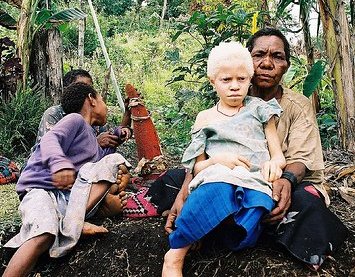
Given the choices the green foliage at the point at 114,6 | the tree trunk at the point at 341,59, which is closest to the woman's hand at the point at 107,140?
the tree trunk at the point at 341,59

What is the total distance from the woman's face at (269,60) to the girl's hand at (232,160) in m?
0.51

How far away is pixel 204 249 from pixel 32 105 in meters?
3.69

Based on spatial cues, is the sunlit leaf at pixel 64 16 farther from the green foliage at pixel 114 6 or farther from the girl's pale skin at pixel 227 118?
the green foliage at pixel 114 6

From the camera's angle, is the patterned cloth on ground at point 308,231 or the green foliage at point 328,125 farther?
the green foliage at point 328,125

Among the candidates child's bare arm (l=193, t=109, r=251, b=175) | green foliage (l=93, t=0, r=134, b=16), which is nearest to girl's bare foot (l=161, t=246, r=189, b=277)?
child's bare arm (l=193, t=109, r=251, b=175)

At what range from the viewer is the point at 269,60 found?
2.48 meters

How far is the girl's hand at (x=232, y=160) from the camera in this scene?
2221mm

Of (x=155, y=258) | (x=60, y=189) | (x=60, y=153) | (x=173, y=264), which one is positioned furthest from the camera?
(x=60, y=189)

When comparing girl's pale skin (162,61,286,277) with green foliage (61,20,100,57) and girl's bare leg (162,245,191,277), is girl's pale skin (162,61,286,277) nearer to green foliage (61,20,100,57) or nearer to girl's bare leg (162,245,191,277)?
girl's bare leg (162,245,191,277)

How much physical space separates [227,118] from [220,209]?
1.67 feet

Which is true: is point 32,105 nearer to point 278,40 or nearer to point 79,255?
point 79,255

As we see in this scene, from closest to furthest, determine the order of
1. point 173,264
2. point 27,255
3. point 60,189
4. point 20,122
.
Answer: point 173,264 → point 27,255 → point 60,189 → point 20,122

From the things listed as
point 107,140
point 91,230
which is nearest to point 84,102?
point 107,140

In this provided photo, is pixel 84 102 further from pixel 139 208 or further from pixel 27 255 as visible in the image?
pixel 27 255
